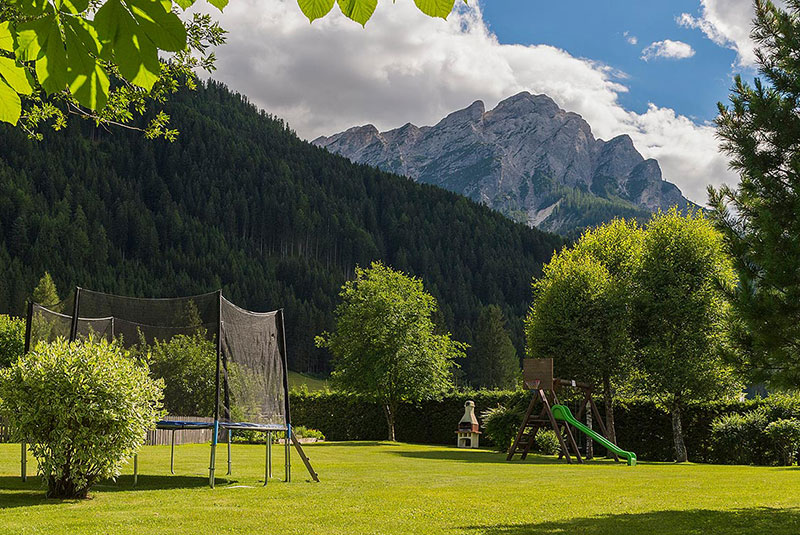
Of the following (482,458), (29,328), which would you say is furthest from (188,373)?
(482,458)

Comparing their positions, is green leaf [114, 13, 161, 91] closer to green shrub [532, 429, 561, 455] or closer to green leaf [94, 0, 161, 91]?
green leaf [94, 0, 161, 91]

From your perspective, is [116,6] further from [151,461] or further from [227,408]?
[151,461]

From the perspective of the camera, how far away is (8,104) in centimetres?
235

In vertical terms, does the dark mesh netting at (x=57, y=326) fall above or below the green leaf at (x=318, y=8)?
above

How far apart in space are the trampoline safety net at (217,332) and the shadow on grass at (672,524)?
5.71 metres

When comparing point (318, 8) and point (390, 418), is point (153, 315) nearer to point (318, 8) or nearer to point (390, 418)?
point (318, 8)

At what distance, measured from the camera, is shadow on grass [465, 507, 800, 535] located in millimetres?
7684

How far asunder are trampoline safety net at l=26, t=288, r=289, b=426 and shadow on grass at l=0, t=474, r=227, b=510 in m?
1.32

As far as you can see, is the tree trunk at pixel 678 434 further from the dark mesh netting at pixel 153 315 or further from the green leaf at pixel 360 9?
the green leaf at pixel 360 9

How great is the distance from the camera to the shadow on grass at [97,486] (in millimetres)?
9242

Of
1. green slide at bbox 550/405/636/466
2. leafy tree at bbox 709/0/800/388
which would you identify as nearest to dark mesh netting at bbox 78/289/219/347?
leafy tree at bbox 709/0/800/388

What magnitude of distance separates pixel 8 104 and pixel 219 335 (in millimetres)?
9909

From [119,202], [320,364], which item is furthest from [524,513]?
[119,202]

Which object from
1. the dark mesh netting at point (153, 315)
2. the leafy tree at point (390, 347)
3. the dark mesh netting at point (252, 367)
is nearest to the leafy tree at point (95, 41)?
the dark mesh netting at point (153, 315)
